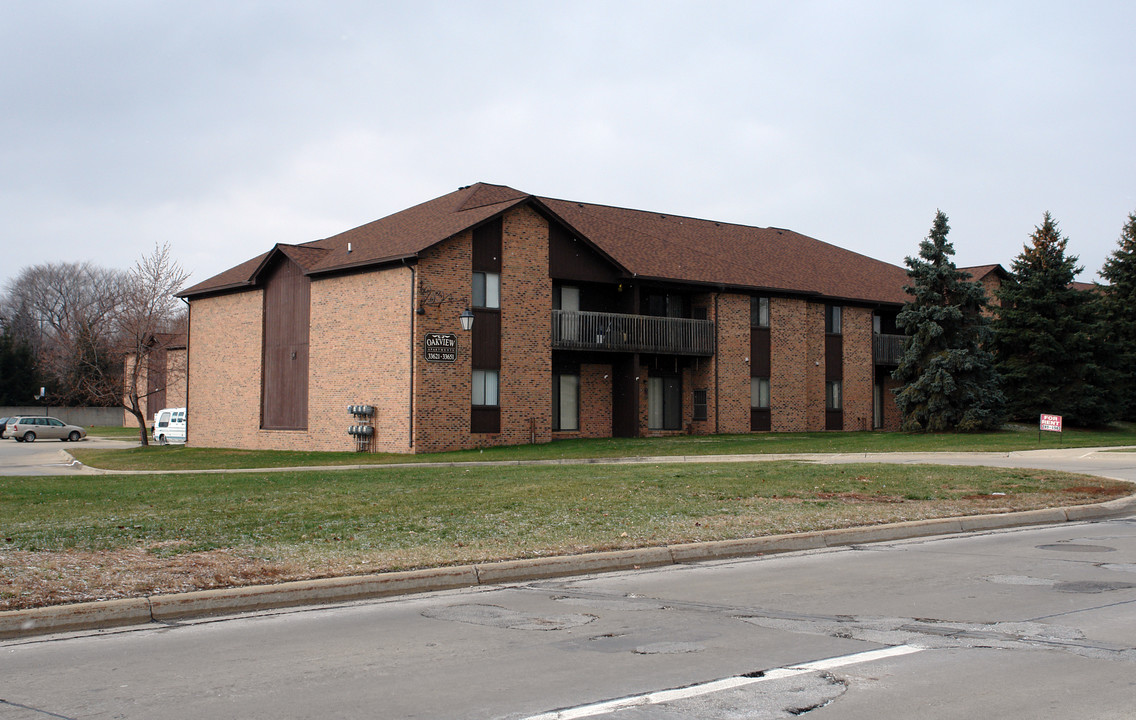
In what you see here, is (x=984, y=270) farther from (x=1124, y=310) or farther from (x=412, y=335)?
(x=412, y=335)

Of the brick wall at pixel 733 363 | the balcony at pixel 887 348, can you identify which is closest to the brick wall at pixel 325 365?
the brick wall at pixel 733 363

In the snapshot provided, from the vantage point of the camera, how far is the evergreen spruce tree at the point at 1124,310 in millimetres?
44500

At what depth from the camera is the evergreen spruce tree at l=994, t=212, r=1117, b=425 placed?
41125mm

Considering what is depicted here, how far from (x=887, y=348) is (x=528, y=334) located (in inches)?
737

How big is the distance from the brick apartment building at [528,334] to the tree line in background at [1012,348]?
12.8 ft

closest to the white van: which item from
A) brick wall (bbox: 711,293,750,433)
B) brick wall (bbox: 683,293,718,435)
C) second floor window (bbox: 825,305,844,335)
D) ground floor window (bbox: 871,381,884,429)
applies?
brick wall (bbox: 683,293,718,435)

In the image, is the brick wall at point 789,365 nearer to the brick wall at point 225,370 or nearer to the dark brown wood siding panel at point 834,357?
the dark brown wood siding panel at point 834,357

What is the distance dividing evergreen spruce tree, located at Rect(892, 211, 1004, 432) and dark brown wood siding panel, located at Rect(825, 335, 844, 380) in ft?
10.1

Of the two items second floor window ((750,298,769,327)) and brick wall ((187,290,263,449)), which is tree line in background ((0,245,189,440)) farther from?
second floor window ((750,298,769,327))

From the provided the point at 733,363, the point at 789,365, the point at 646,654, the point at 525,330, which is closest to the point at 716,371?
the point at 733,363

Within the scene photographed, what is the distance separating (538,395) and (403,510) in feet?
63.1

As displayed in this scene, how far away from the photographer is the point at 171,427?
45.3 m

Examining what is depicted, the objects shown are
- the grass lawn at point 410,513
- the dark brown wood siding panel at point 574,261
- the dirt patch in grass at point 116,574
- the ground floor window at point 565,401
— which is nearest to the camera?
the dirt patch in grass at point 116,574

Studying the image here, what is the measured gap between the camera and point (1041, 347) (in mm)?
40969
